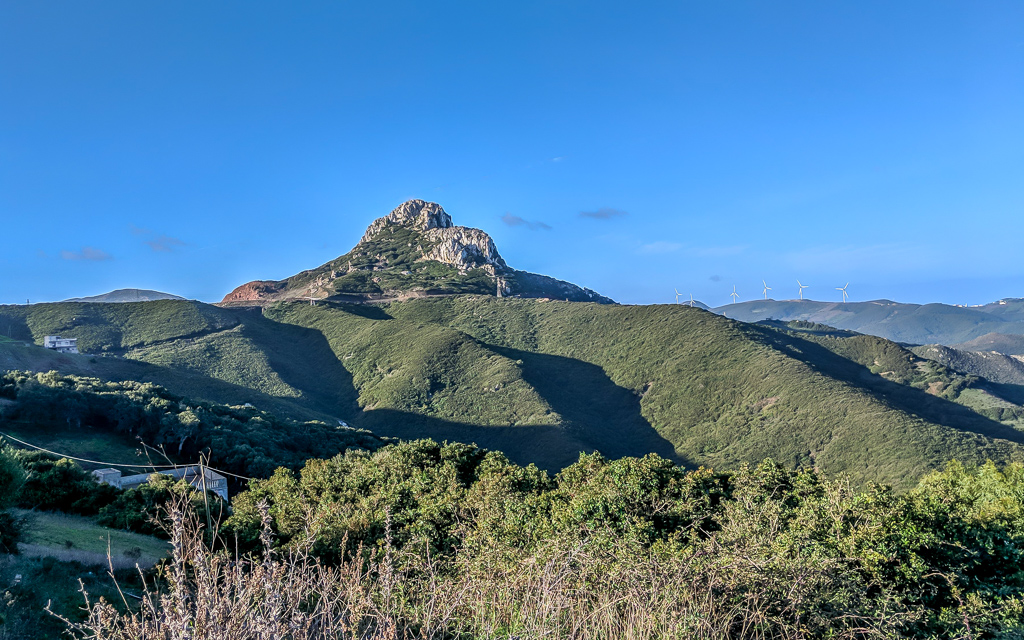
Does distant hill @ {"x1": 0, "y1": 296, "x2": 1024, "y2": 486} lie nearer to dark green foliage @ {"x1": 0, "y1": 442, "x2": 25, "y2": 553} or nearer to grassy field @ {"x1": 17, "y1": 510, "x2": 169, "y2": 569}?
grassy field @ {"x1": 17, "y1": 510, "x2": 169, "y2": 569}

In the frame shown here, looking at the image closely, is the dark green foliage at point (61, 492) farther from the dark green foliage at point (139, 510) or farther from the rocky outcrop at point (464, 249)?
the rocky outcrop at point (464, 249)

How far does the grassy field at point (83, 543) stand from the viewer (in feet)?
40.7

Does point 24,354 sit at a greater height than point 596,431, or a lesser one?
greater

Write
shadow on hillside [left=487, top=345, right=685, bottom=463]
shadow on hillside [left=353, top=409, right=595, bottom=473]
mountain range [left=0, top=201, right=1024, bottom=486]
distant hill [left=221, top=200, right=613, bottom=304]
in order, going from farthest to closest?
distant hill [left=221, top=200, right=613, bottom=304]
shadow on hillside [left=487, top=345, right=685, bottom=463]
mountain range [left=0, top=201, right=1024, bottom=486]
shadow on hillside [left=353, top=409, right=595, bottom=473]

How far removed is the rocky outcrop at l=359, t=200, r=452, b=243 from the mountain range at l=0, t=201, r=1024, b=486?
148ft

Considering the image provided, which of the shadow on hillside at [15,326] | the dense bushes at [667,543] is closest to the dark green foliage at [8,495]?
the dense bushes at [667,543]

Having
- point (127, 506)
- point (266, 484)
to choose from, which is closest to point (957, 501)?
point (266, 484)

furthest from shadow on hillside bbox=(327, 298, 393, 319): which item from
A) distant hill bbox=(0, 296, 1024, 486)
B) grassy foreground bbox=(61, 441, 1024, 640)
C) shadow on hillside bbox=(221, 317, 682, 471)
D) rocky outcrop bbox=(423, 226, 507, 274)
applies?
grassy foreground bbox=(61, 441, 1024, 640)

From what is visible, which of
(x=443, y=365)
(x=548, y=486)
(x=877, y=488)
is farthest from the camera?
(x=443, y=365)

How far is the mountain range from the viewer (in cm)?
4991

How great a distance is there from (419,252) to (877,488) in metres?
134

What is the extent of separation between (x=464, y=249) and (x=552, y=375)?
6664cm

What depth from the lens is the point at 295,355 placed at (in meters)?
82.9

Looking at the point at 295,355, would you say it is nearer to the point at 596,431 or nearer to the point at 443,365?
the point at 443,365
